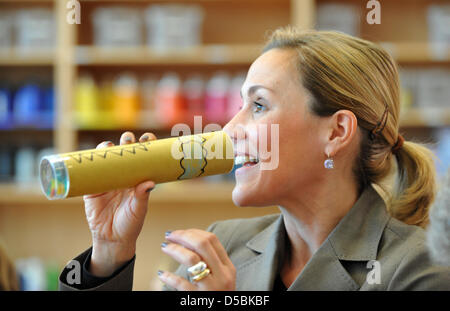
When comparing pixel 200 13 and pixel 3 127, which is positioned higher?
pixel 200 13

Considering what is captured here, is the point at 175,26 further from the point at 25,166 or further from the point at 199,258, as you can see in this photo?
the point at 199,258

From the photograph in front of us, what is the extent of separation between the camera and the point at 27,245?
3.20 m

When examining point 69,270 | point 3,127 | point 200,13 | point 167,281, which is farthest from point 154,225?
point 167,281

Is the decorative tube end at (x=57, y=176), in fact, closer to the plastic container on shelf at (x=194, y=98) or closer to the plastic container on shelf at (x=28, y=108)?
the plastic container on shelf at (x=194, y=98)

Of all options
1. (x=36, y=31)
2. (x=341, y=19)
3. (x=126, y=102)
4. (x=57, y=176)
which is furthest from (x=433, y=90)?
(x=57, y=176)

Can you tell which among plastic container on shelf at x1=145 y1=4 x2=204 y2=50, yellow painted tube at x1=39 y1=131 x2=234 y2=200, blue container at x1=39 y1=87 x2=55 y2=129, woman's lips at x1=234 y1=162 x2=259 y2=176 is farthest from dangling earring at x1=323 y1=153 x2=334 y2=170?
blue container at x1=39 y1=87 x2=55 y2=129

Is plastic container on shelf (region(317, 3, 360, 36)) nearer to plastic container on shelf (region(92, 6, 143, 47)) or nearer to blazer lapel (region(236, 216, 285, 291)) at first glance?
plastic container on shelf (region(92, 6, 143, 47))

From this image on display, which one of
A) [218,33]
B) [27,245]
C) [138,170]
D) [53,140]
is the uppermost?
[218,33]

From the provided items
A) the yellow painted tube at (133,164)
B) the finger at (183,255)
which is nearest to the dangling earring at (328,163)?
the yellow painted tube at (133,164)

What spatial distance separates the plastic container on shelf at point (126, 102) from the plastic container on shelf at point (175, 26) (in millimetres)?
252

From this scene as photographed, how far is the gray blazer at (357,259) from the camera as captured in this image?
0.99 metres

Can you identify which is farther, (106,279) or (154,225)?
(154,225)
